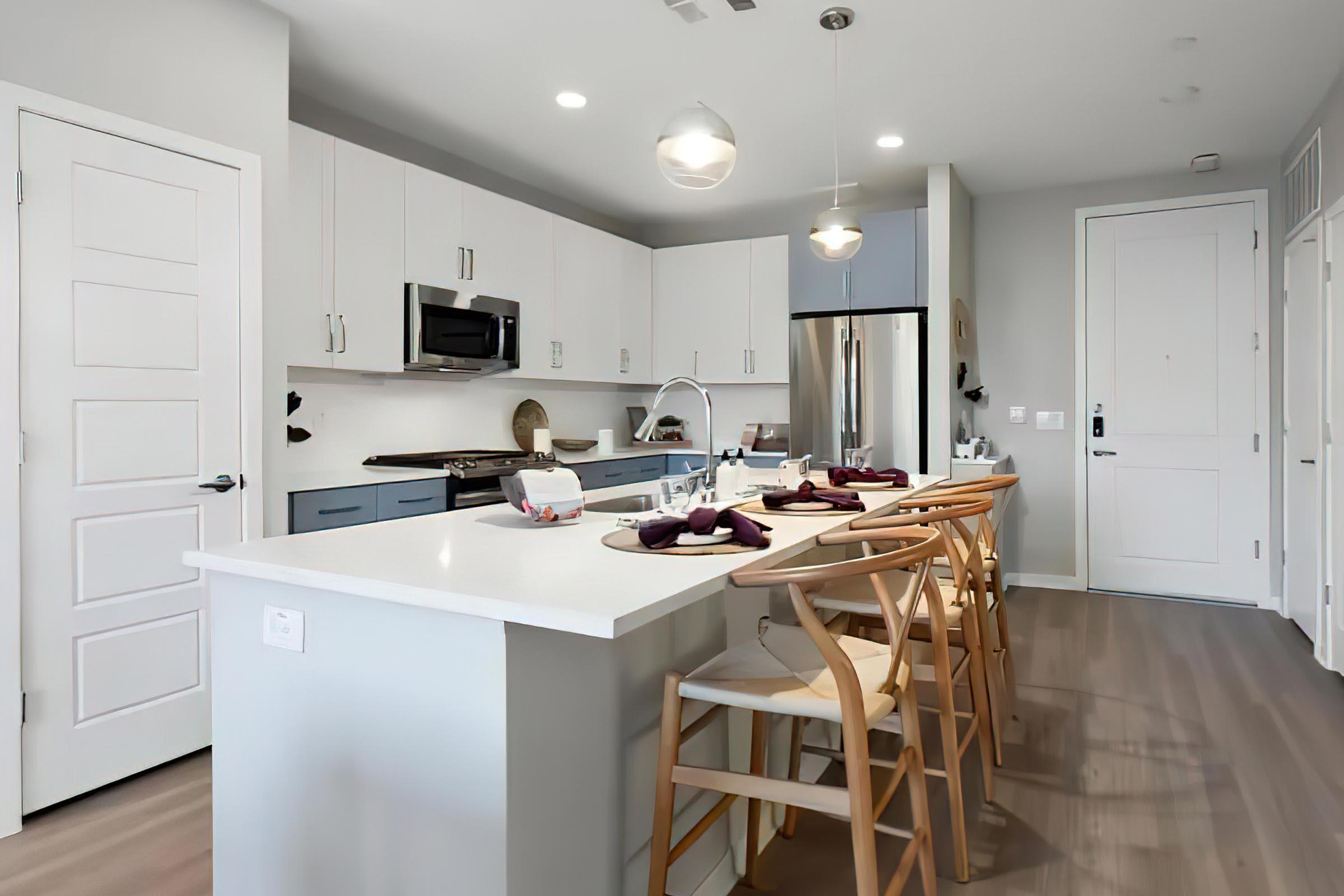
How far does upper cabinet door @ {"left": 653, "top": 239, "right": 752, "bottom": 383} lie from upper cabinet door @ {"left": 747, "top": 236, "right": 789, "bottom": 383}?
53 mm

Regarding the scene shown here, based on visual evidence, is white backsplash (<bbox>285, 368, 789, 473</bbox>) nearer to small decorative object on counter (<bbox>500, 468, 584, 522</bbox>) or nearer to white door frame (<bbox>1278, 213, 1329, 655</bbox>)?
small decorative object on counter (<bbox>500, 468, 584, 522</bbox>)

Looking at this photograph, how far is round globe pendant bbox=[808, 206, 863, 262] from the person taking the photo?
127 inches

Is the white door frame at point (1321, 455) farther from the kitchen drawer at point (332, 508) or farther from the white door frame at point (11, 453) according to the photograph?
the white door frame at point (11, 453)

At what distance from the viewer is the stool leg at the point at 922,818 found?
167 cm

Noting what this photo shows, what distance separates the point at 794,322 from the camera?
5.35 metres

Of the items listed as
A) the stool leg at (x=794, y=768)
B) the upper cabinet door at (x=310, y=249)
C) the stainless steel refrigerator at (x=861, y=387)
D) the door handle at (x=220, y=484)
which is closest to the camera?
the stool leg at (x=794, y=768)

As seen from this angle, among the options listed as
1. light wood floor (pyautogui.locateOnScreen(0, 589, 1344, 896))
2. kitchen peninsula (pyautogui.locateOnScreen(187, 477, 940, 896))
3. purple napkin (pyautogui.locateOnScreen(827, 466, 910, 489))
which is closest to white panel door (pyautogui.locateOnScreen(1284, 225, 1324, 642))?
light wood floor (pyautogui.locateOnScreen(0, 589, 1344, 896))

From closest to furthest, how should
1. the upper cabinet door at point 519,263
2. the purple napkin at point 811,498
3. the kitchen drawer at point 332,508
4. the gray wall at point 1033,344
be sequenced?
the purple napkin at point 811,498
the kitchen drawer at point 332,508
the upper cabinet door at point 519,263
the gray wall at point 1033,344

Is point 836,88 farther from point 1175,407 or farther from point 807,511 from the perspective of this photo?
point 1175,407

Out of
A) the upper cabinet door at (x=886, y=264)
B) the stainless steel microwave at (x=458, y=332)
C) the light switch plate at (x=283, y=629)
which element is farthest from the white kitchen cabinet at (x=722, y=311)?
the light switch plate at (x=283, y=629)

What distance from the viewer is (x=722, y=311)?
18.8 ft

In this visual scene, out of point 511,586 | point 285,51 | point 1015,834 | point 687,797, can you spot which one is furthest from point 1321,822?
point 285,51

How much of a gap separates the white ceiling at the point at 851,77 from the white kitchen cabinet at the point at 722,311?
85cm

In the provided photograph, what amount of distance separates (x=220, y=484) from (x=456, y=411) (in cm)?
200
